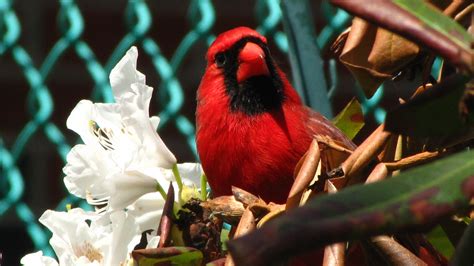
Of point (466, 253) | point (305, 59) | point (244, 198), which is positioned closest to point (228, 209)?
point (244, 198)

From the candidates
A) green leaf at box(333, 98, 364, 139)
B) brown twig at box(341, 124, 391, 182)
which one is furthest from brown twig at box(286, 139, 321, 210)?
green leaf at box(333, 98, 364, 139)

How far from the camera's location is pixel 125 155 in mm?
827

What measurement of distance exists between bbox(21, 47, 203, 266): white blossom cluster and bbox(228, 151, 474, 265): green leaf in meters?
0.34

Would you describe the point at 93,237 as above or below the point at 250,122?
above

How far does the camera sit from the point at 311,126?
4.82ft

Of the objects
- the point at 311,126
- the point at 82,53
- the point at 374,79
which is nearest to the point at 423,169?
the point at 374,79

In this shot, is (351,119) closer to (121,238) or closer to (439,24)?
(121,238)

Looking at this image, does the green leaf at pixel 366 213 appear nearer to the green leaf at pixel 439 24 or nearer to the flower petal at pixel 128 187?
the green leaf at pixel 439 24

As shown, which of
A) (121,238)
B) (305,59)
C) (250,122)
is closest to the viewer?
(121,238)

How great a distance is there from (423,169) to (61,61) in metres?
3.41

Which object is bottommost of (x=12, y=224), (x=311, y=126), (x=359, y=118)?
(x=12, y=224)

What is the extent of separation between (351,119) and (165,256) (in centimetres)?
33

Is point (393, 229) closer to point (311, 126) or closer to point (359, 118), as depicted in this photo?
point (359, 118)

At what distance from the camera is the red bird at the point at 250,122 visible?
1.38 meters
